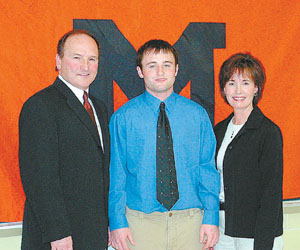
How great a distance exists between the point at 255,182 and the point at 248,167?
0.08 meters

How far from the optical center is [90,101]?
169cm

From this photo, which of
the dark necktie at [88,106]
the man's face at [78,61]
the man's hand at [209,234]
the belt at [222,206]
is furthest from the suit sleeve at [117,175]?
the belt at [222,206]

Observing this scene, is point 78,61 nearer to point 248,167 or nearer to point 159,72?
point 159,72

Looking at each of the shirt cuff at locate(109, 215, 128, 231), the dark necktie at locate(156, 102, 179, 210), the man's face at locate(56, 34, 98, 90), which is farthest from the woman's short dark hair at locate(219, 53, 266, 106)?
the shirt cuff at locate(109, 215, 128, 231)

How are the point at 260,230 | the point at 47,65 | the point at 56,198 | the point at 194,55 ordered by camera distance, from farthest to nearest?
the point at 194,55 < the point at 47,65 < the point at 260,230 < the point at 56,198

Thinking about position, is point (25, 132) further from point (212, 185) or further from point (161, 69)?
point (212, 185)

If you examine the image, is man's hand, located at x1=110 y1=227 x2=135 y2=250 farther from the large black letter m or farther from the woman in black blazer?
the large black letter m

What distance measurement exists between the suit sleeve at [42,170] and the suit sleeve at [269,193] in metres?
0.91

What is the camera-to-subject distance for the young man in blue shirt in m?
1.63

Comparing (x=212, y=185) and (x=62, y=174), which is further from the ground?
(x=62, y=174)

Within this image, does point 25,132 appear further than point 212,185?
No

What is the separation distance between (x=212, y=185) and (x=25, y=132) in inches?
35.8

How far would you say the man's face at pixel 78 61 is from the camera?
4.99 feet

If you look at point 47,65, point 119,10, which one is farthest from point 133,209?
point 119,10
